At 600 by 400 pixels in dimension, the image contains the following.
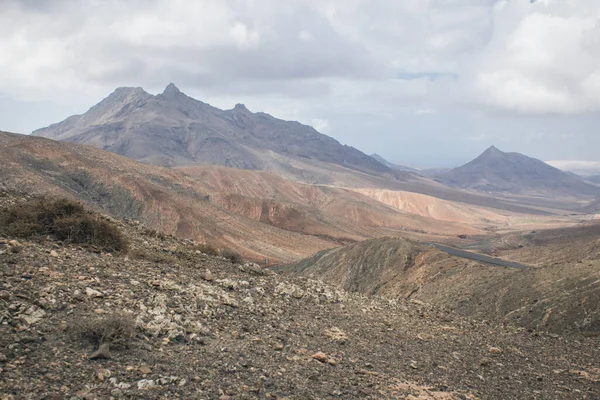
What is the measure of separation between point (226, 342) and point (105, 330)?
2378 millimetres

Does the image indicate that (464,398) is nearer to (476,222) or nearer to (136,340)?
(136,340)

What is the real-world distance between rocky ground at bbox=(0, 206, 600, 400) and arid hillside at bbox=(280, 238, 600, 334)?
14.6 ft

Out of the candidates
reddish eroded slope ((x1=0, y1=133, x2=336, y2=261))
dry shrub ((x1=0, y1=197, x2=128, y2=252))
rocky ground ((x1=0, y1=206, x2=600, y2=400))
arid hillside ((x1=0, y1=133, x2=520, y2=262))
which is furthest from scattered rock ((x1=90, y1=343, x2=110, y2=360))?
reddish eroded slope ((x1=0, y1=133, x2=336, y2=261))

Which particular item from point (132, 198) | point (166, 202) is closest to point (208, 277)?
point (166, 202)

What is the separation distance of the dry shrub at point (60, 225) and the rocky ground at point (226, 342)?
664 mm

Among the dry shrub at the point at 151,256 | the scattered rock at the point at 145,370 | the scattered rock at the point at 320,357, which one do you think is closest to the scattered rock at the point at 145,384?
the scattered rock at the point at 145,370

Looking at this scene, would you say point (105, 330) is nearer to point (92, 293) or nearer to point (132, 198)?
point (92, 293)

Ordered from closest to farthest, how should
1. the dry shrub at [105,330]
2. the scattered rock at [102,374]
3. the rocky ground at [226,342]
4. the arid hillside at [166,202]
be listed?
the scattered rock at [102,374]
the rocky ground at [226,342]
the dry shrub at [105,330]
the arid hillside at [166,202]

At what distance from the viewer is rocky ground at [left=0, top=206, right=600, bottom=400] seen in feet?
23.2

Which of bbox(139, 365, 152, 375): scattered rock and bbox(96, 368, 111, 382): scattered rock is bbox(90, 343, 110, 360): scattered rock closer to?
bbox(96, 368, 111, 382): scattered rock

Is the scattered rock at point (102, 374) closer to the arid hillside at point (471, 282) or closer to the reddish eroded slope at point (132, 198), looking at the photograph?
the arid hillside at point (471, 282)

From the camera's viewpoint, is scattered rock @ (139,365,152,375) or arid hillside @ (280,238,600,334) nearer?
scattered rock @ (139,365,152,375)

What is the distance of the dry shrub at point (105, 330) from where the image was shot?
7660 mm

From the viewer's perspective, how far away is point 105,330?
25.3ft
